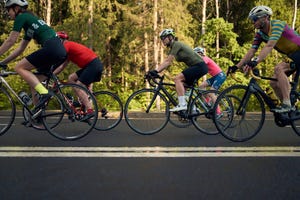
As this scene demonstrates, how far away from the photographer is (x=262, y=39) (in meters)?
5.67

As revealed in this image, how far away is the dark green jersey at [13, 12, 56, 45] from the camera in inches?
204

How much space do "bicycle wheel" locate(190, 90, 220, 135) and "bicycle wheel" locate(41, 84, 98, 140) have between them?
1884 mm

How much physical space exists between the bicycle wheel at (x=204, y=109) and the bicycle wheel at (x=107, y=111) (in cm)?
141

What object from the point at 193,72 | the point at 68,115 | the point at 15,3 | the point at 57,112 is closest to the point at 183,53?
the point at 193,72

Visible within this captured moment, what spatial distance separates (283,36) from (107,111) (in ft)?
10.7

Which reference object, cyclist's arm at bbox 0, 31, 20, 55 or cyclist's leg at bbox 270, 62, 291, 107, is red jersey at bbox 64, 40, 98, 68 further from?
cyclist's leg at bbox 270, 62, 291, 107

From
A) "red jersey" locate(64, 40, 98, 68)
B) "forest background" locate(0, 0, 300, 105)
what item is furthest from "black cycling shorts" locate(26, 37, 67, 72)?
"forest background" locate(0, 0, 300, 105)

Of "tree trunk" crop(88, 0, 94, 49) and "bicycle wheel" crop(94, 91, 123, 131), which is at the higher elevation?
"tree trunk" crop(88, 0, 94, 49)

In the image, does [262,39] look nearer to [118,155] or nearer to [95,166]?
[118,155]

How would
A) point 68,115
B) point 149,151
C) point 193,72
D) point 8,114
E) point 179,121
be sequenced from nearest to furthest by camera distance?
point 149,151 < point 8,114 < point 68,115 < point 193,72 < point 179,121

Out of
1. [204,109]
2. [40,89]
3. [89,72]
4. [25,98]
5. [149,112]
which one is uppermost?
[89,72]

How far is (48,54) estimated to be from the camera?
5363 mm

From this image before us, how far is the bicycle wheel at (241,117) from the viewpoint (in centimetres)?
560

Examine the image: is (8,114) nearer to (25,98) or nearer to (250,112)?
(25,98)
